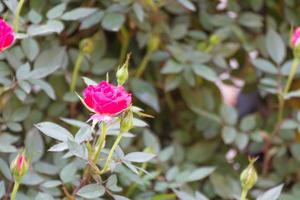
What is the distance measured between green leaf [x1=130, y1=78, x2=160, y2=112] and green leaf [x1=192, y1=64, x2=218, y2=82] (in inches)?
4.0

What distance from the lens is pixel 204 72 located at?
52.9 inches

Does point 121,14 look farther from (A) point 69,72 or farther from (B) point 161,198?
(B) point 161,198

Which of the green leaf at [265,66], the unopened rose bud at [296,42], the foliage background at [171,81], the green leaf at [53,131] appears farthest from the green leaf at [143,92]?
the green leaf at [53,131]

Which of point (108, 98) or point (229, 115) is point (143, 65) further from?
point (108, 98)

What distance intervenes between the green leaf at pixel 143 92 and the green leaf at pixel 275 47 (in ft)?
0.83

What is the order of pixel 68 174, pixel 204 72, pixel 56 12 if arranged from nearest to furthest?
pixel 68 174, pixel 56 12, pixel 204 72

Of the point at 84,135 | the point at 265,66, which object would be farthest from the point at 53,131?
the point at 265,66

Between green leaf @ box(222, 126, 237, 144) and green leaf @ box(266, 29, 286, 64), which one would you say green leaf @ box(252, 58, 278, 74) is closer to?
green leaf @ box(266, 29, 286, 64)

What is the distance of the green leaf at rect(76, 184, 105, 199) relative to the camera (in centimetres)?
93

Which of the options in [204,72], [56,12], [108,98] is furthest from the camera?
[204,72]

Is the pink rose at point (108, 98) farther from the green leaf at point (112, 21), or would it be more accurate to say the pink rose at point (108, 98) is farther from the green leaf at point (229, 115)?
the green leaf at point (229, 115)

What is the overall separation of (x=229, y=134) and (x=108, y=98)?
1.80 feet

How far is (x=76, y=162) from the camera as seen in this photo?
1123mm

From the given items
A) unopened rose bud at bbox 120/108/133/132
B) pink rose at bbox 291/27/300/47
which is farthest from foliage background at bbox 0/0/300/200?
unopened rose bud at bbox 120/108/133/132
